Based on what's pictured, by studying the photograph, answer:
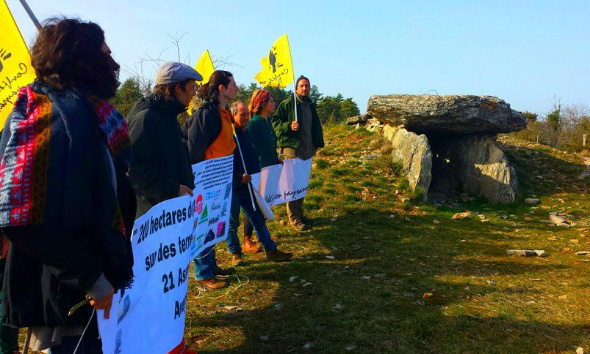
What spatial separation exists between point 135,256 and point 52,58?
3.74 feet

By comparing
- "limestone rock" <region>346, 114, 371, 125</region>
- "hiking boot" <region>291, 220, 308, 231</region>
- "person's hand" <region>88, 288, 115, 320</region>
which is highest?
"limestone rock" <region>346, 114, 371, 125</region>

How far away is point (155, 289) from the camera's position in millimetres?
3021

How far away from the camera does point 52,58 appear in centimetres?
210

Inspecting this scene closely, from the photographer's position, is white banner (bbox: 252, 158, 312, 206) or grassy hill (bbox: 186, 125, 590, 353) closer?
grassy hill (bbox: 186, 125, 590, 353)

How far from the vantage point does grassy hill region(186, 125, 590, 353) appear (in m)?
4.11

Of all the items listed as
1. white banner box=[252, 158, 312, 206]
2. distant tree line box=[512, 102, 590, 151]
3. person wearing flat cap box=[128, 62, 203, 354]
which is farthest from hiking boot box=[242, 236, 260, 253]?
distant tree line box=[512, 102, 590, 151]

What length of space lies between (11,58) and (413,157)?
25.6 feet

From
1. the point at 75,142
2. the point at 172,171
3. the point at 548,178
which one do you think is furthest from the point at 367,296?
the point at 548,178

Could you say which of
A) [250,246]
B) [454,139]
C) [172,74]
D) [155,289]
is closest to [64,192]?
[155,289]

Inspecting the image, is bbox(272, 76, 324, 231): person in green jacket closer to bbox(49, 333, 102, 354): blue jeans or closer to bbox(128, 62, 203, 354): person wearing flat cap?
bbox(128, 62, 203, 354): person wearing flat cap

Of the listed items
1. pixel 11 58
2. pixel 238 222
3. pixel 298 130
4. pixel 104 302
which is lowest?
pixel 238 222

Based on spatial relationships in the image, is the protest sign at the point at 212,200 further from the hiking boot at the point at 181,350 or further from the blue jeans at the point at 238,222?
the hiking boot at the point at 181,350

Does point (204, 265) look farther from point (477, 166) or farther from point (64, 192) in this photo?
point (477, 166)

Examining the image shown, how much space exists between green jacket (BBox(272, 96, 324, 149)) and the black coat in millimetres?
3882
